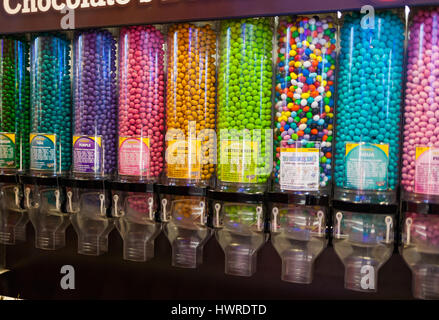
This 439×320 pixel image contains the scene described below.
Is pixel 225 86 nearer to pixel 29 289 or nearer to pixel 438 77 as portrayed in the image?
pixel 438 77

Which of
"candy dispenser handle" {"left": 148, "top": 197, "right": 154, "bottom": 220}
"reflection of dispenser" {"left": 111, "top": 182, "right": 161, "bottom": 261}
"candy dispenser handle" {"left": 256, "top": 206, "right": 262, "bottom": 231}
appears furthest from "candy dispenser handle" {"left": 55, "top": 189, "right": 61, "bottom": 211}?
"candy dispenser handle" {"left": 256, "top": 206, "right": 262, "bottom": 231}

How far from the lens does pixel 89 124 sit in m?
1.46

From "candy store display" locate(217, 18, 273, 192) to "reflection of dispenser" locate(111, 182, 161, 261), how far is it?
0.26 m

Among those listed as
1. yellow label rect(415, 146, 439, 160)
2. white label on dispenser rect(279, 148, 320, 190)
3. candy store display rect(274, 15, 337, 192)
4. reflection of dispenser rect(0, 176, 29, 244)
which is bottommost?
reflection of dispenser rect(0, 176, 29, 244)

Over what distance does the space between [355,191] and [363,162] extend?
0.08 metres

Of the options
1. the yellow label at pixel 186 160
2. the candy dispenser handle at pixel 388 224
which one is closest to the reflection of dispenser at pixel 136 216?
the yellow label at pixel 186 160

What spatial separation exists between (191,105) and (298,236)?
508 mm

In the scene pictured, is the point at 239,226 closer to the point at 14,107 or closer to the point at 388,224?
the point at 388,224

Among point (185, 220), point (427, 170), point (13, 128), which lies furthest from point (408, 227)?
point (13, 128)

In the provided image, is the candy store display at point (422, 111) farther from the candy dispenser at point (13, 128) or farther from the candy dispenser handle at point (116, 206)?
the candy dispenser at point (13, 128)

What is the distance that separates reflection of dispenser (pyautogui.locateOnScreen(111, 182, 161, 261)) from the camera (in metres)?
1.36

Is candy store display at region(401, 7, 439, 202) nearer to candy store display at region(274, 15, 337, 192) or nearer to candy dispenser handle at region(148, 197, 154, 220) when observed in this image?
candy store display at region(274, 15, 337, 192)

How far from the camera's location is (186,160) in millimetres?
1310

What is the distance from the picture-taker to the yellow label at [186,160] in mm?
1306
